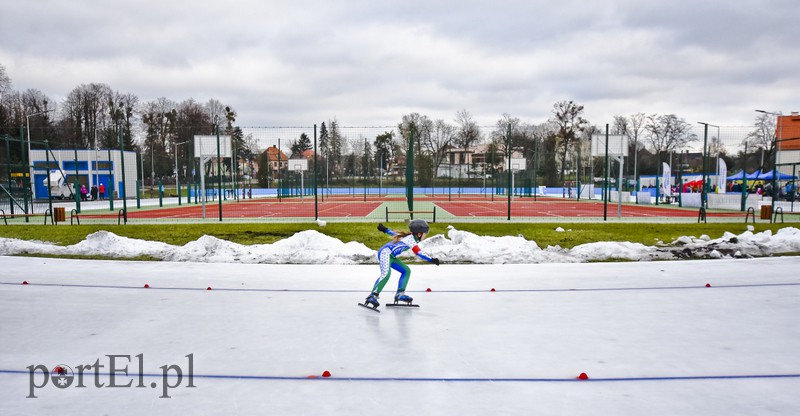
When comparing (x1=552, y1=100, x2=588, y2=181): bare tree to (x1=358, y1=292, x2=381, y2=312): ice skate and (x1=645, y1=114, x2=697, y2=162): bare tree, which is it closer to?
(x1=645, y1=114, x2=697, y2=162): bare tree

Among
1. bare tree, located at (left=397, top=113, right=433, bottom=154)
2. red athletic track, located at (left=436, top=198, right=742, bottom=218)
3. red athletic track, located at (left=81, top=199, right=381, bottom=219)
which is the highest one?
bare tree, located at (left=397, top=113, right=433, bottom=154)

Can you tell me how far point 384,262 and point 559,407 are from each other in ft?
11.0

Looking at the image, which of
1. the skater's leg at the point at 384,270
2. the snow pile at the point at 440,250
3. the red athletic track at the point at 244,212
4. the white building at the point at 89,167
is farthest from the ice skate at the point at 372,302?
the white building at the point at 89,167

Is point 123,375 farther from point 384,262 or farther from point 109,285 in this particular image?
point 109,285

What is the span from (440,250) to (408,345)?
6.33 metres

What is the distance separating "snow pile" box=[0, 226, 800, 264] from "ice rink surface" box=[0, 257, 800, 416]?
209 cm

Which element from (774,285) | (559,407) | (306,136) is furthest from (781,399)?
(306,136)

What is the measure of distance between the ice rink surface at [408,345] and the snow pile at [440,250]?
209 centimetres

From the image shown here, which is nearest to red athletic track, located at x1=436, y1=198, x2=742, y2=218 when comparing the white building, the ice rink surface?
the ice rink surface

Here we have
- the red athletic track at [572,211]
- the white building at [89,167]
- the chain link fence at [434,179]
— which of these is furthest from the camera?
the white building at [89,167]

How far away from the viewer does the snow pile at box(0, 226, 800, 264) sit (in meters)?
11.2

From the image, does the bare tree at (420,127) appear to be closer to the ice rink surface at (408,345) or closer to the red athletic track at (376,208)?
the red athletic track at (376,208)

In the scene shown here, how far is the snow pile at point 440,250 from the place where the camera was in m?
11.2

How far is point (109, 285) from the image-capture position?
27.6 feet
